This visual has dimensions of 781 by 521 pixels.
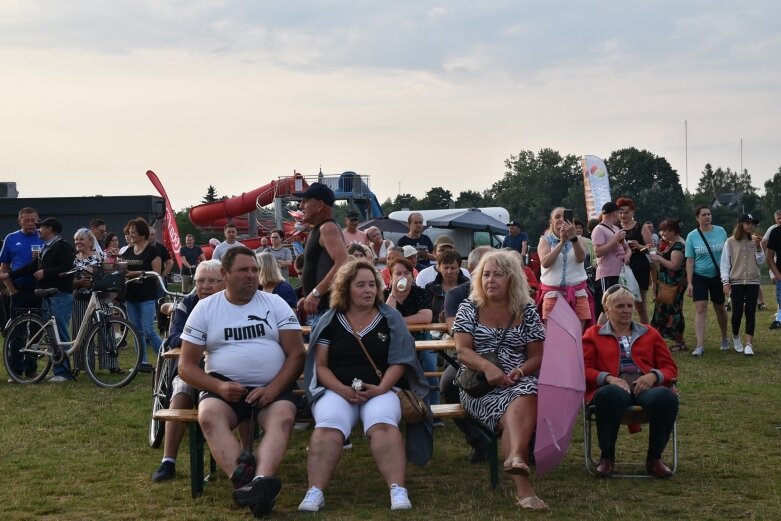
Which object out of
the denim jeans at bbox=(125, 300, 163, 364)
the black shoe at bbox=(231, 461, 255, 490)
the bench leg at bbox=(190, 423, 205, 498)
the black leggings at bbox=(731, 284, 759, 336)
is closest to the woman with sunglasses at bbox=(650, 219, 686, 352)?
the black leggings at bbox=(731, 284, 759, 336)

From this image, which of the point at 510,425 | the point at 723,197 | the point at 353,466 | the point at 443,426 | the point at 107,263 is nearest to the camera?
the point at 510,425

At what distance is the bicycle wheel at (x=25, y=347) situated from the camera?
34.8 ft

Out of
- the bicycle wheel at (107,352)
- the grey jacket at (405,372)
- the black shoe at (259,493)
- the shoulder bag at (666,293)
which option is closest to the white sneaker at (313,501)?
the black shoe at (259,493)

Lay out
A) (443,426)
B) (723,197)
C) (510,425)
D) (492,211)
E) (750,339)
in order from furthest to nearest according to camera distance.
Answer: (723,197), (492,211), (750,339), (443,426), (510,425)

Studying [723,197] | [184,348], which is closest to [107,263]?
[184,348]

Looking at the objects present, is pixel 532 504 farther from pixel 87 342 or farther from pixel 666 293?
pixel 666 293

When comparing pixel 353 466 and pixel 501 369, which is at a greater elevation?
pixel 501 369

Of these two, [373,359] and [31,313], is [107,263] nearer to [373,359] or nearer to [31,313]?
[31,313]

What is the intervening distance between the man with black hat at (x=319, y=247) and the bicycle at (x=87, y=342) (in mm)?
4091

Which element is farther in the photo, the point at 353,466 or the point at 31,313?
the point at 31,313

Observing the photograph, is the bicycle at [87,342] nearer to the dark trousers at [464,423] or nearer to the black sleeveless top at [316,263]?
the black sleeveless top at [316,263]

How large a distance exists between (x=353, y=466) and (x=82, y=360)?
16.4 ft

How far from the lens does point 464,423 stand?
6512 millimetres

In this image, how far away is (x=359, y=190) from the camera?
3716cm
